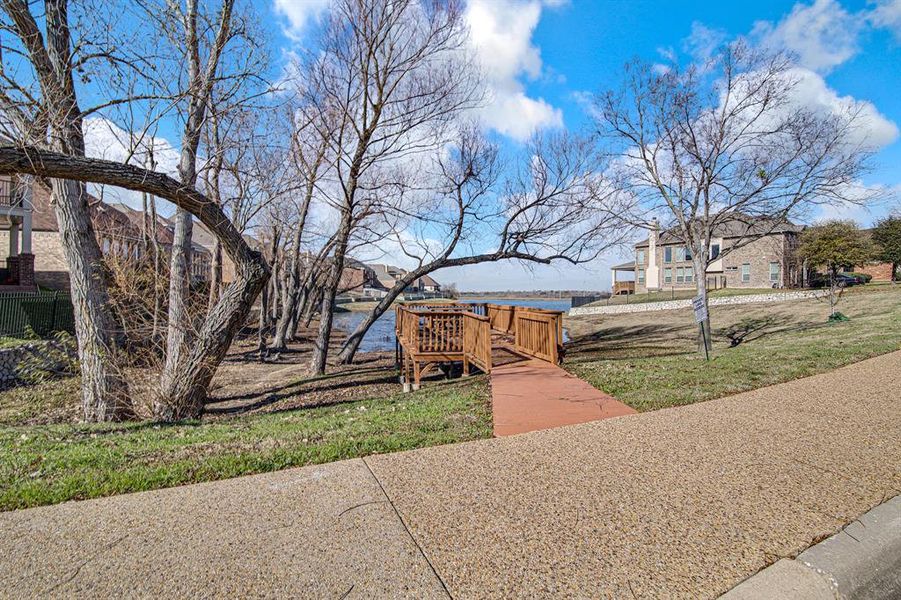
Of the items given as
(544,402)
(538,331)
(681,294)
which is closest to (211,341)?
(544,402)

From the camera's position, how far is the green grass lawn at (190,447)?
366cm

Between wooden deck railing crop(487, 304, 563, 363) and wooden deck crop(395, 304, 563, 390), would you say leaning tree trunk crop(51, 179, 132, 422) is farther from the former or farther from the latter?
wooden deck railing crop(487, 304, 563, 363)

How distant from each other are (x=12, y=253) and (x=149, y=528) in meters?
24.2

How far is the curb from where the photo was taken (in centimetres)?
241

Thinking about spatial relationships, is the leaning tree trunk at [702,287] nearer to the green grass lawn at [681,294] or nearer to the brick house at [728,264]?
the brick house at [728,264]

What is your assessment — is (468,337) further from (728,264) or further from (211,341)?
(728,264)

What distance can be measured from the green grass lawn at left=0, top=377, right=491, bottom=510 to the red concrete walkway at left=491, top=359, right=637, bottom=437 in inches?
10.7

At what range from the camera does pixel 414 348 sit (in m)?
10.5

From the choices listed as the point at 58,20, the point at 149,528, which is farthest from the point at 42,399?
the point at 149,528

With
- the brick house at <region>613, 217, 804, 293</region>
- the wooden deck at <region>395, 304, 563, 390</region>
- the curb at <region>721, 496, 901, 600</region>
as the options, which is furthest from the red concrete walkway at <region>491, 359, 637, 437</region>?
the brick house at <region>613, 217, 804, 293</region>

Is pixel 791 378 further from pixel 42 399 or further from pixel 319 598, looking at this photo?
pixel 42 399

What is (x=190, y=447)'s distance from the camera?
466 cm

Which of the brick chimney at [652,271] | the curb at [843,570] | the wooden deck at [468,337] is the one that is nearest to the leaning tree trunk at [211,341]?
the wooden deck at [468,337]

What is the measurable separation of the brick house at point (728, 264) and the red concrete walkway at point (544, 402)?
2932 centimetres
